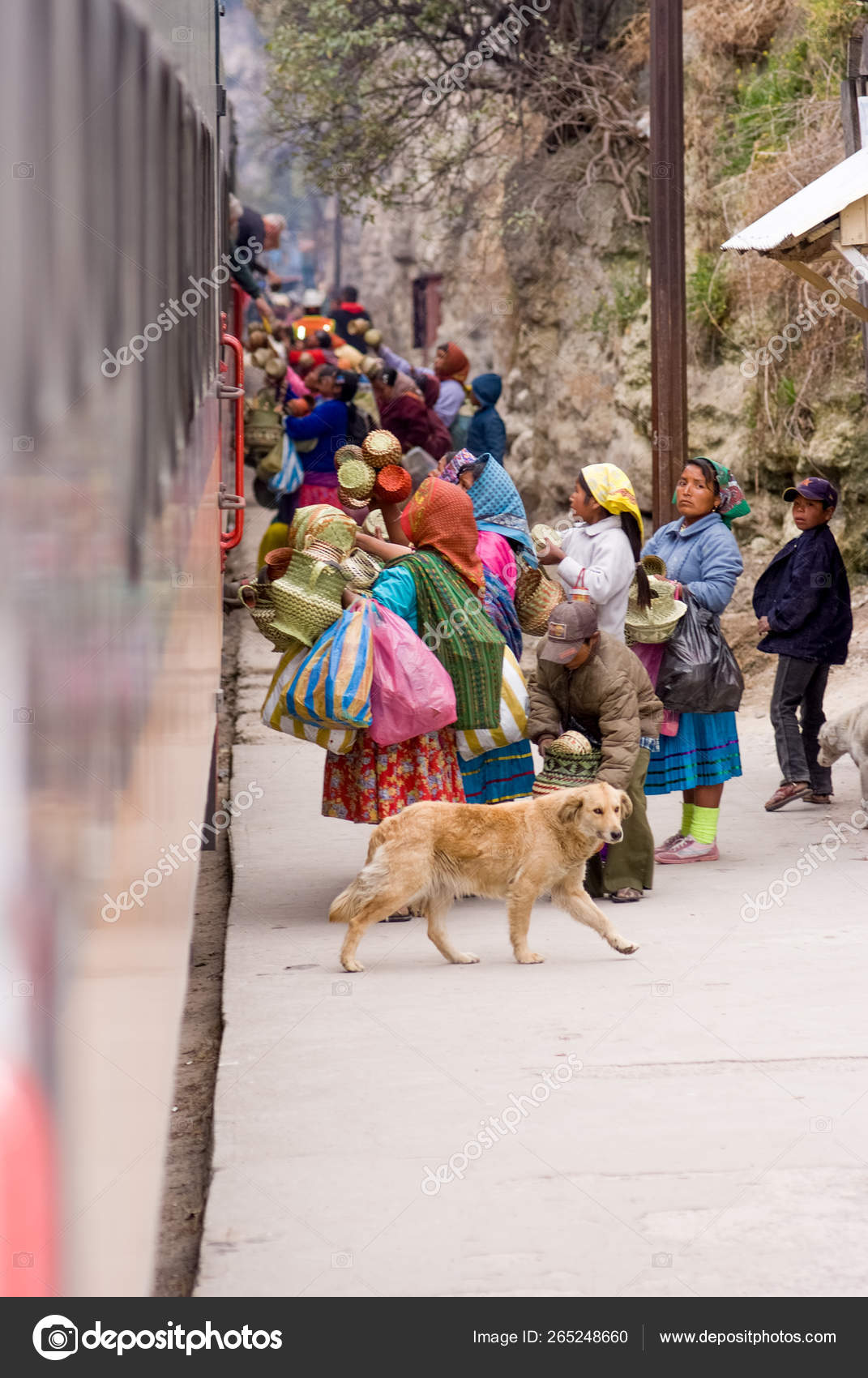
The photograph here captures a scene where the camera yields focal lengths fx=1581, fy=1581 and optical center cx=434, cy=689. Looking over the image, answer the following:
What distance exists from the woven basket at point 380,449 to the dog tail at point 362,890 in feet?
5.17

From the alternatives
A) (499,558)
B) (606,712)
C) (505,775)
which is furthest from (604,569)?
(505,775)

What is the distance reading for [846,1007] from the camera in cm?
453

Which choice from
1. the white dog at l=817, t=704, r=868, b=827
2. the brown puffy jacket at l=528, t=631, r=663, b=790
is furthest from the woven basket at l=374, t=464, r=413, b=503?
the white dog at l=817, t=704, r=868, b=827

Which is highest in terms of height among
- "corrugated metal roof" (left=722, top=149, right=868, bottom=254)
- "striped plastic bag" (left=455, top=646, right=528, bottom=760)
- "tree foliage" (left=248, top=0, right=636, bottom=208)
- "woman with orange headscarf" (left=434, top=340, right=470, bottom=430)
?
"tree foliage" (left=248, top=0, right=636, bottom=208)

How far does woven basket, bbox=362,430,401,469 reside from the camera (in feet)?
19.3

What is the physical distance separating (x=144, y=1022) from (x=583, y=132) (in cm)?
1505

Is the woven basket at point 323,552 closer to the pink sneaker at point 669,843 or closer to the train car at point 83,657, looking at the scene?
the pink sneaker at point 669,843

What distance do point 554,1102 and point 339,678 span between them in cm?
188

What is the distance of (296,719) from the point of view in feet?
18.0

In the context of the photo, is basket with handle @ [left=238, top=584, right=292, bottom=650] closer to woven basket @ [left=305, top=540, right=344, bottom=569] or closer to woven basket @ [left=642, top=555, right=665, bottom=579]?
woven basket @ [left=305, top=540, right=344, bottom=569]
